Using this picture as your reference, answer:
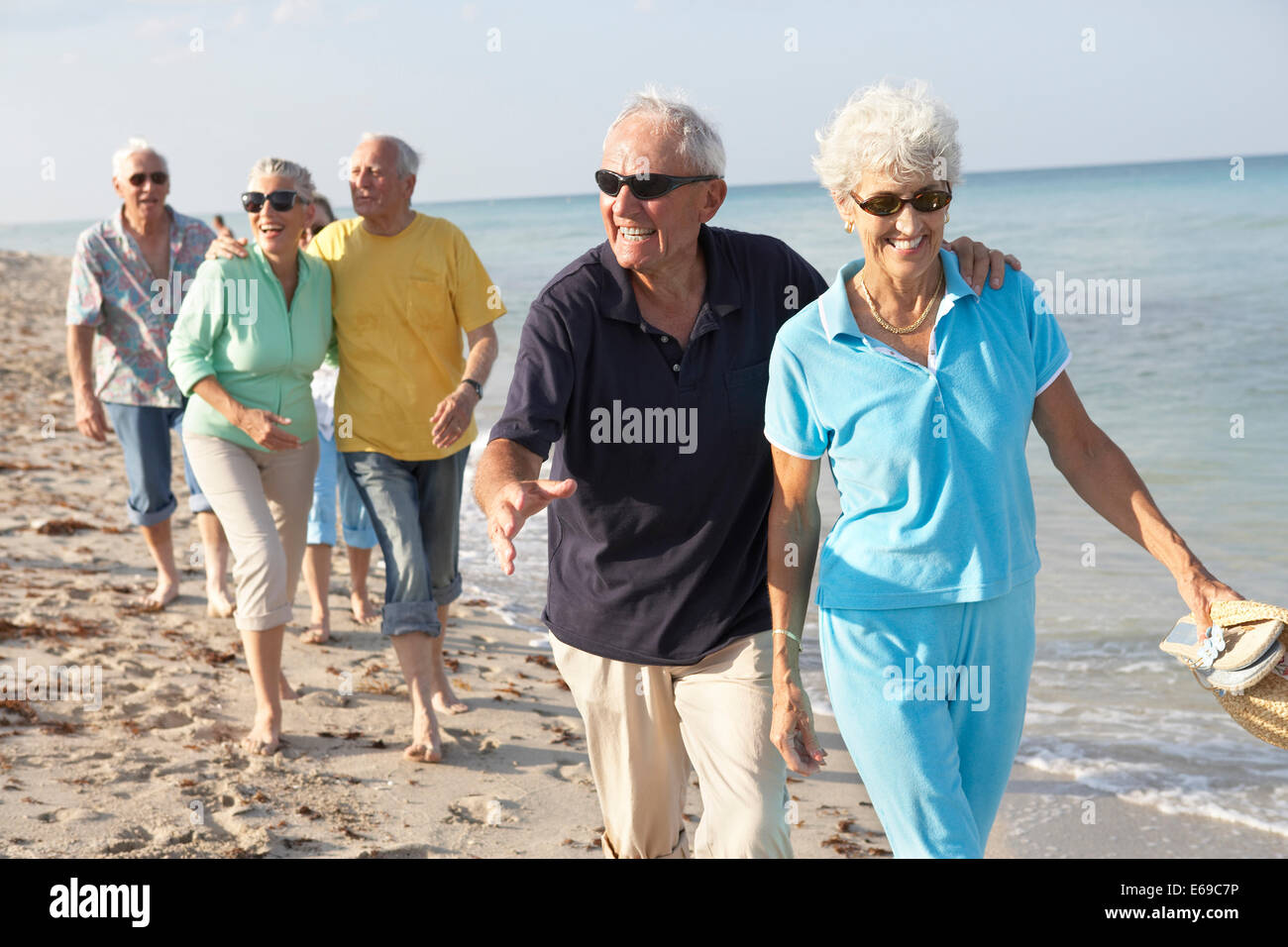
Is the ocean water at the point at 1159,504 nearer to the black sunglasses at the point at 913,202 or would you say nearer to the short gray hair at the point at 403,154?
the black sunglasses at the point at 913,202

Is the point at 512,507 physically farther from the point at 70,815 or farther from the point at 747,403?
the point at 70,815

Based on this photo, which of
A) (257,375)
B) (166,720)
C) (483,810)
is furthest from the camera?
(166,720)

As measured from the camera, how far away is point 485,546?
9.54 metres

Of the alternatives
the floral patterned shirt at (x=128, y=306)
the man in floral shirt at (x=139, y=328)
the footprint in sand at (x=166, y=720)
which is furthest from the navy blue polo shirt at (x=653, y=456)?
the floral patterned shirt at (x=128, y=306)

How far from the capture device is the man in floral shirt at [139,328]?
6.95 m

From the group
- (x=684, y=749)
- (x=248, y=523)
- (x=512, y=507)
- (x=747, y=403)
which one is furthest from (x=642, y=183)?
(x=248, y=523)

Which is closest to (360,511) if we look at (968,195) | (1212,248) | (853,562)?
(853,562)

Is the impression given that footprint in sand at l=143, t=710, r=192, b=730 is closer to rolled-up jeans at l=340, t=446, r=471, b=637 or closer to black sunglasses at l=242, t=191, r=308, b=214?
rolled-up jeans at l=340, t=446, r=471, b=637

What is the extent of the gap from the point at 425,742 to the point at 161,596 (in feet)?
8.68

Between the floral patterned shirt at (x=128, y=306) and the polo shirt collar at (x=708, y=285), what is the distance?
4.31 m

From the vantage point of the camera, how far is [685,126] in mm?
3400

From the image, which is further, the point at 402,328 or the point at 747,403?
the point at 402,328

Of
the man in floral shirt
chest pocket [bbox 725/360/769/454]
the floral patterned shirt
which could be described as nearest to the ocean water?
chest pocket [bbox 725/360/769/454]
